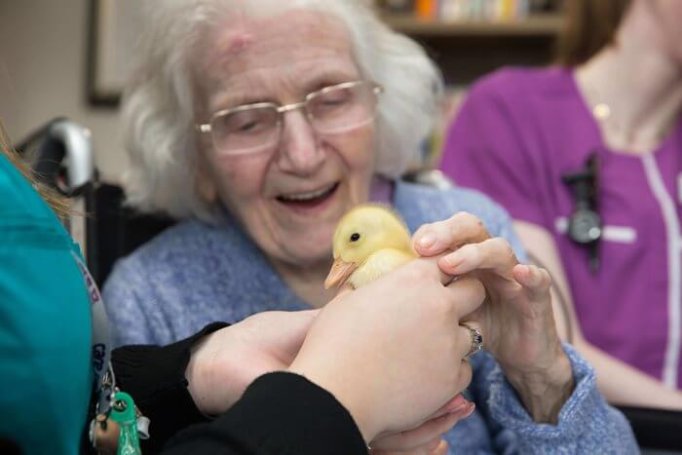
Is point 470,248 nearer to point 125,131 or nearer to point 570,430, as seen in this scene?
point 570,430

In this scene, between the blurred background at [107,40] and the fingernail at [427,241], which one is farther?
the blurred background at [107,40]

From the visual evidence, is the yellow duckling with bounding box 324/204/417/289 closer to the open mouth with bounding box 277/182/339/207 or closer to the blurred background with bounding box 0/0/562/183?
the open mouth with bounding box 277/182/339/207

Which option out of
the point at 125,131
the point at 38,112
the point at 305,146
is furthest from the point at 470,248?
the point at 38,112

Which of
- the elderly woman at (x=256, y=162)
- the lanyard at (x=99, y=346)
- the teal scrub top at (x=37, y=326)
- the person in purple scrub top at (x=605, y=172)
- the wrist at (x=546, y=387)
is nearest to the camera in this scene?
the teal scrub top at (x=37, y=326)

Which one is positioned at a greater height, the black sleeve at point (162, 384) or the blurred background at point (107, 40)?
the black sleeve at point (162, 384)

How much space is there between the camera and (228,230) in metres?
1.36

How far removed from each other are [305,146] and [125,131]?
37 centimetres

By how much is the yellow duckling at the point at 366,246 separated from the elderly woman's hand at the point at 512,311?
2cm

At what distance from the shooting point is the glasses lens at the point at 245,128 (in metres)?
1.24

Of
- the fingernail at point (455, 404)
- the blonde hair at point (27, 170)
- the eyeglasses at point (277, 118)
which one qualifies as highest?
the blonde hair at point (27, 170)

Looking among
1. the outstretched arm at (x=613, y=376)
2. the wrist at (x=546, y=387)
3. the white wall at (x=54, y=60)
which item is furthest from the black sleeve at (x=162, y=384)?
the white wall at (x=54, y=60)

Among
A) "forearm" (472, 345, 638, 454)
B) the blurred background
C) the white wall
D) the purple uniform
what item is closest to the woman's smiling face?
"forearm" (472, 345, 638, 454)

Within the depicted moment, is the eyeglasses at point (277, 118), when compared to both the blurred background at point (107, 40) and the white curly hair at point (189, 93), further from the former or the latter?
the blurred background at point (107, 40)

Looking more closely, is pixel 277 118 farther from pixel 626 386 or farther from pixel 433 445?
pixel 626 386
